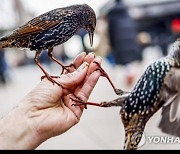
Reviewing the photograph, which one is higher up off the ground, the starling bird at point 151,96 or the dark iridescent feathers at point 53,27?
the dark iridescent feathers at point 53,27

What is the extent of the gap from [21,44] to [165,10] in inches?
22.9

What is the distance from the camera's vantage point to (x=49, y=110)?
4.58 ft

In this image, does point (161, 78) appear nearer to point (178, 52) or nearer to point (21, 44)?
point (178, 52)

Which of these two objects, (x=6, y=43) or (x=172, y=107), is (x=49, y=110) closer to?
(x=6, y=43)

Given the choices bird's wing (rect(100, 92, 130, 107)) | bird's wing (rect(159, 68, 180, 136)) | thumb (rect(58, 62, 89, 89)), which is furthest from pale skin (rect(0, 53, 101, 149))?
bird's wing (rect(159, 68, 180, 136))

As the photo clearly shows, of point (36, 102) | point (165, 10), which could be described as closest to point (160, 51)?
point (165, 10)

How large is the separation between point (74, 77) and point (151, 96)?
0.87 feet

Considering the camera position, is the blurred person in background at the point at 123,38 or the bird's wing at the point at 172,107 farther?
the blurred person in background at the point at 123,38

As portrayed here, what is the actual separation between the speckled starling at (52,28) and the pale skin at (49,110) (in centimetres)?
9

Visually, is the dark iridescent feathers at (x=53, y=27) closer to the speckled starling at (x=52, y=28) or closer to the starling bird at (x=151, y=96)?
the speckled starling at (x=52, y=28)

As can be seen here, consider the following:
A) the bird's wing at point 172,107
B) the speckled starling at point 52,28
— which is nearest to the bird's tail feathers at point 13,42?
the speckled starling at point 52,28

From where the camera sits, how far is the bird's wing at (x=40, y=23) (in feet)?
4.27

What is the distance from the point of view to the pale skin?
4.45 feet

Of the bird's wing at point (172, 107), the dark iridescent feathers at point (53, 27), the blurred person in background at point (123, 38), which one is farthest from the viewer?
the blurred person in background at point (123, 38)
